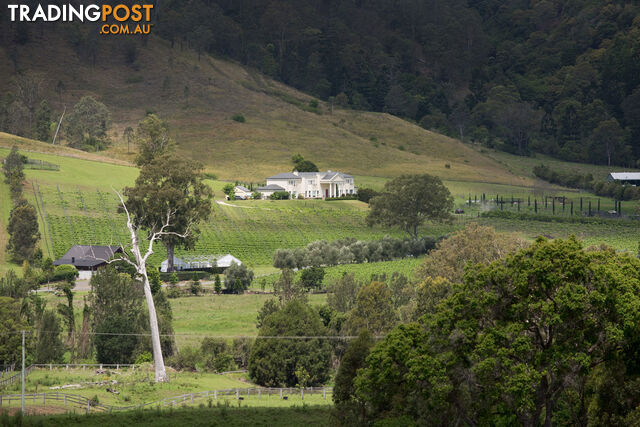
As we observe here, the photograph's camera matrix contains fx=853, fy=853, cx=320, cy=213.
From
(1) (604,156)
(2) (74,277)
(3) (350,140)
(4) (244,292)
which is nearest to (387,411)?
(4) (244,292)

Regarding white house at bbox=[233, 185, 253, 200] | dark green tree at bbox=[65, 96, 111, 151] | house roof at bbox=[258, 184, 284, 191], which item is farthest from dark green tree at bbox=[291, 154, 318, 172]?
dark green tree at bbox=[65, 96, 111, 151]

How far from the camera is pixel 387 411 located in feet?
91.8

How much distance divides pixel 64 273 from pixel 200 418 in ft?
143

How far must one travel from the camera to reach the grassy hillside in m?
153

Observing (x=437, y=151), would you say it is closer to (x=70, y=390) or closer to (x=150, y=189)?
(x=150, y=189)

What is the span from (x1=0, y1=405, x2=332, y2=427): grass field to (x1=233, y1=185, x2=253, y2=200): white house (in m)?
81.3

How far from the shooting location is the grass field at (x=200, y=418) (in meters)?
28.9

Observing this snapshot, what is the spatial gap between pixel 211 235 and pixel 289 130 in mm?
83276

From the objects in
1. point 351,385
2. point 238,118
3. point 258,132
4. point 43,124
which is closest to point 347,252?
point 351,385

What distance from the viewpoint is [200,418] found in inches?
1205

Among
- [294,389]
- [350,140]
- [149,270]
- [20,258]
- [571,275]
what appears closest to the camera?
[571,275]

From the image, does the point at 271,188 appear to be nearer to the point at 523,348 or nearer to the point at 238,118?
the point at 238,118

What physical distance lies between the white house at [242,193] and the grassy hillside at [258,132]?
19453mm

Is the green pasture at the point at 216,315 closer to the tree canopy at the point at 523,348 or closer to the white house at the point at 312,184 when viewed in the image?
the tree canopy at the point at 523,348
